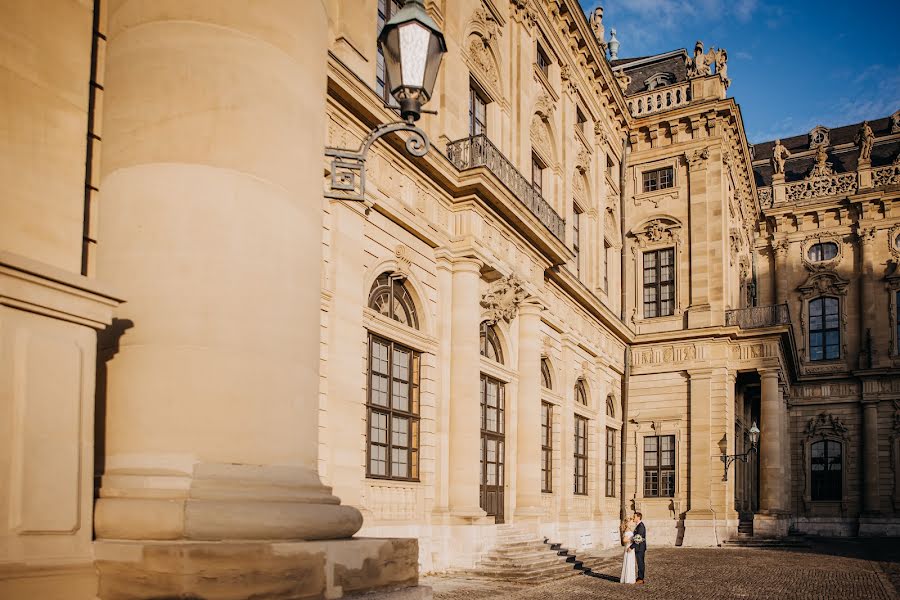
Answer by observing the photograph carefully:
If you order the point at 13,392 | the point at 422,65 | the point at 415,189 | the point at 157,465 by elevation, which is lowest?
the point at 157,465

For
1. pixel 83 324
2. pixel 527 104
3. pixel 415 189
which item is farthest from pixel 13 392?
pixel 527 104

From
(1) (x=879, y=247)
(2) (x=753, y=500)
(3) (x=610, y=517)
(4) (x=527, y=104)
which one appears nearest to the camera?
(4) (x=527, y=104)

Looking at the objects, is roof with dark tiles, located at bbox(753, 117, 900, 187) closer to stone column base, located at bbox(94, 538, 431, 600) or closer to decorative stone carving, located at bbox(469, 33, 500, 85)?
decorative stone carving, located at bbox(469, 33, 500, 85)

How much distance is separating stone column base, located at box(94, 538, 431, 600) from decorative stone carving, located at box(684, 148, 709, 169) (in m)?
35.4

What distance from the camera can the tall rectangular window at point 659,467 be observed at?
35.5 metres

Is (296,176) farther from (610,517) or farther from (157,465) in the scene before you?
(610,517)

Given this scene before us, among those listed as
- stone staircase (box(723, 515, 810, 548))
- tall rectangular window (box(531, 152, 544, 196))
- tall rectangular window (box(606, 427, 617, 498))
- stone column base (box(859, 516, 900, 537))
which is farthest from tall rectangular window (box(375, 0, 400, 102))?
stone column base (box(859, 516, 900, 537))

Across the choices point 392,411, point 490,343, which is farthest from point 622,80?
point 392,411

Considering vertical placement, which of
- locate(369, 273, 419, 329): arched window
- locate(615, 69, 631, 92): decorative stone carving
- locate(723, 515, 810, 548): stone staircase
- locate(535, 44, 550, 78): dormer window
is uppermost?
locate(615, 69, 631, 92): decorative stone carving

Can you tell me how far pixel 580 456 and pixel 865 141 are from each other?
29988mm

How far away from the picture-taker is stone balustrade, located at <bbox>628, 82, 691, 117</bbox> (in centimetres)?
3831

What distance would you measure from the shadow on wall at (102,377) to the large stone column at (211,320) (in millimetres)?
25

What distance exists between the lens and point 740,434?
38.7 m

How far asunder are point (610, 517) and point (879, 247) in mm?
24719
